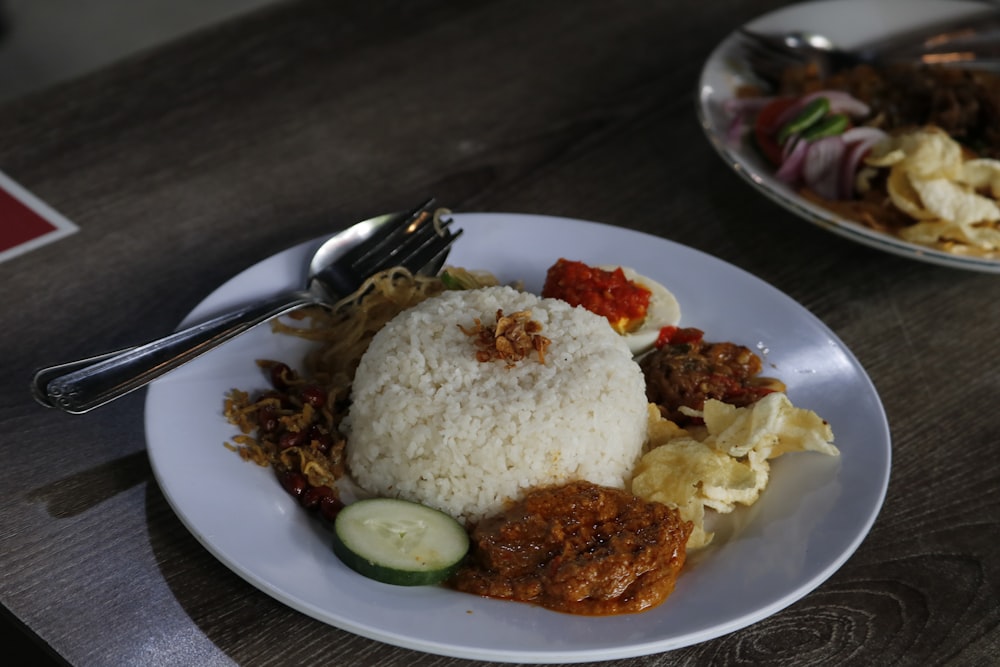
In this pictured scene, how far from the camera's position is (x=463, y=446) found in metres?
1.86

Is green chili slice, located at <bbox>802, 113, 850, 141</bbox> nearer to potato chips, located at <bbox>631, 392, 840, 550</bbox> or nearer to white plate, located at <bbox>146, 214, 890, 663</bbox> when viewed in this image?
white plate, located at <bbox>146, 214, 890, 663</bbox>

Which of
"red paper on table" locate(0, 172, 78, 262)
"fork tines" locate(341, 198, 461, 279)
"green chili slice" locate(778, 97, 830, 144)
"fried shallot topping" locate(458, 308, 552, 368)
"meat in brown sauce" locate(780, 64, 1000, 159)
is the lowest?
"meat in brown sauce" locate(780, 64, 1000, 159)

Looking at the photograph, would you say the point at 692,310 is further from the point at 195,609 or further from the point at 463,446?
the point at 195,609

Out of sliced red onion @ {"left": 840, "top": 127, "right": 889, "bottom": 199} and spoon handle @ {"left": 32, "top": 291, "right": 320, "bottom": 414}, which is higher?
spoon handle @ {"left": 32, "top": 291, "right": 320, "bottom": 414}

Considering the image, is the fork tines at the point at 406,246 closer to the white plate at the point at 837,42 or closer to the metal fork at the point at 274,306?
the metal fork at the point at 274,306

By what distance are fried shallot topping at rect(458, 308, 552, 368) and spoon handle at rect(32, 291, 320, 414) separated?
1.42ft

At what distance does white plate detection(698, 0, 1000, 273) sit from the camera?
2.46 metres

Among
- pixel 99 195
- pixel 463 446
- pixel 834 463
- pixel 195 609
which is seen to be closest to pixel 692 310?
pixel 834 463

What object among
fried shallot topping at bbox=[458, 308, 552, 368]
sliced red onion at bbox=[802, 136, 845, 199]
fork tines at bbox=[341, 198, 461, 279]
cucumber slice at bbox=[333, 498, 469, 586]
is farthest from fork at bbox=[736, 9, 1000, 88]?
cucumber slice at bbox=[333, 498, 469, 586]

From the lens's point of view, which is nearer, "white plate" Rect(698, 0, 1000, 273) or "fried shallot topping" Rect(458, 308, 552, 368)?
"fried shallot topping" Rect(458, 308, 552, 368)

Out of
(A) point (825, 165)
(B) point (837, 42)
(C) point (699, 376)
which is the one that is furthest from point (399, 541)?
(B) point (837, 42)

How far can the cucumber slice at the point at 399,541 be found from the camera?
158 cm

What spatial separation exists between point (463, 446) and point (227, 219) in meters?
1.24

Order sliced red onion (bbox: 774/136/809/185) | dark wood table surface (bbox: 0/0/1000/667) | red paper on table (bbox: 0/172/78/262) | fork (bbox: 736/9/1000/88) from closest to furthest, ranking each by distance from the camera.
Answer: dark wood table surface (bbox: 0/0/1000/667), red paper on table (bbox: 0/172/78/262), sliced red onion (bbox: 774/136/809/185), fork (bbox: 736/9/1000/88)
